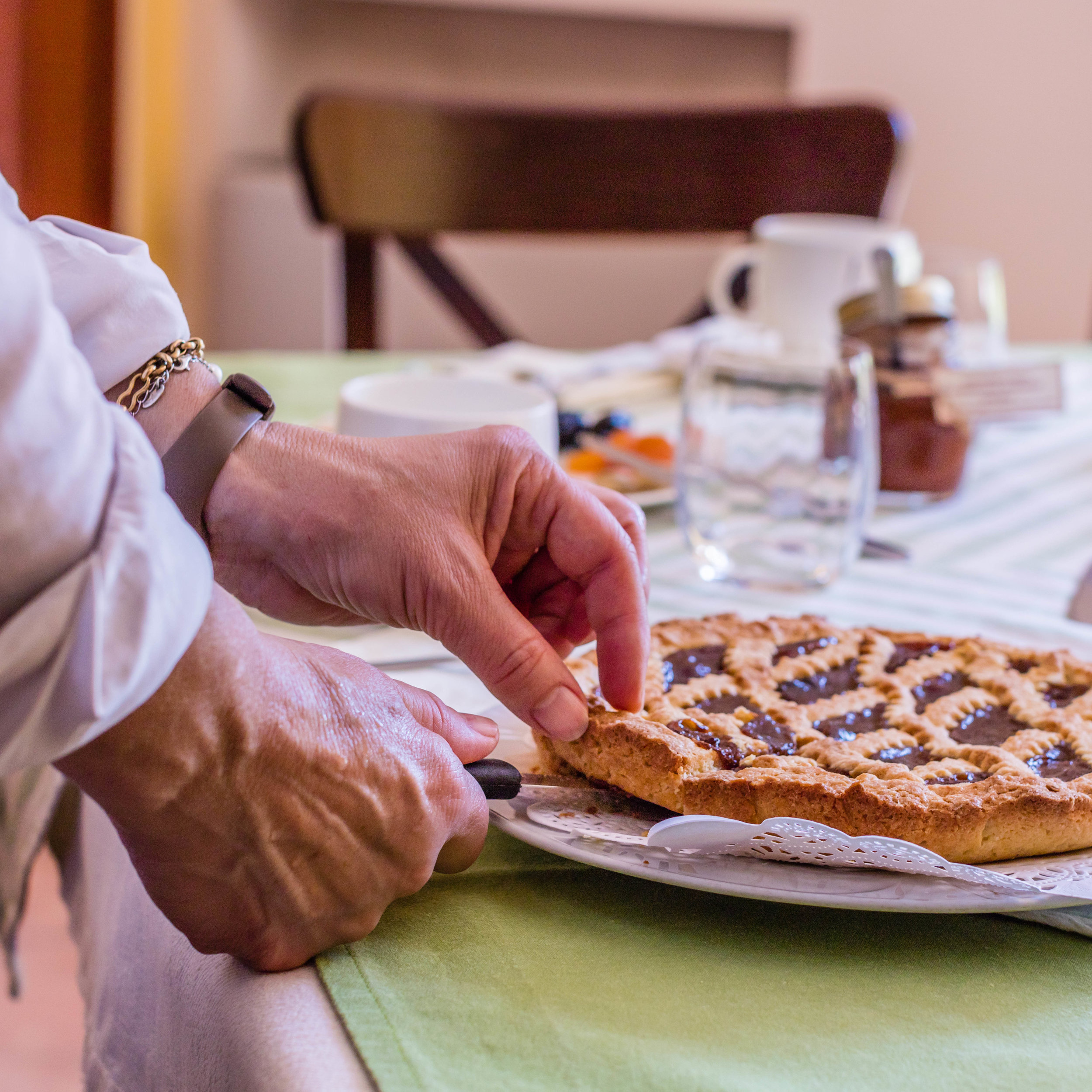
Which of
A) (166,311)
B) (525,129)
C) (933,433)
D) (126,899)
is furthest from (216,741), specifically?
(525,129)

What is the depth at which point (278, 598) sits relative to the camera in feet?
2.18

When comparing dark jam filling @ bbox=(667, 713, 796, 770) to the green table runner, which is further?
dark jam filling @ bbox=(667, 713, 796, 770)

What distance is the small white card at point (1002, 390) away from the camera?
1093 millimetres

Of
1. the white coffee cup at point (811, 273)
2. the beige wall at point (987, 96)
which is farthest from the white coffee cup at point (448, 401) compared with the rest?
the beige wall at point (987, 96)

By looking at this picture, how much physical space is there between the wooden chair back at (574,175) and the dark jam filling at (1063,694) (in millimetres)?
1377

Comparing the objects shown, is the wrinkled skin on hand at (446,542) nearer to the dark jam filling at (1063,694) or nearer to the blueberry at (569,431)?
the dark jam filling at (1063,694)

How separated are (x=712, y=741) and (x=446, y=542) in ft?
0.50

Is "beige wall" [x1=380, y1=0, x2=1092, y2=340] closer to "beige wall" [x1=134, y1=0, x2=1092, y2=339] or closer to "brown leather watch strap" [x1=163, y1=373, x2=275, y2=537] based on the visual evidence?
"beige wall" [x1=134, y1=0, x2=1092, y2=339]

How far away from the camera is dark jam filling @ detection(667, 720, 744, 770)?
0.53 meters

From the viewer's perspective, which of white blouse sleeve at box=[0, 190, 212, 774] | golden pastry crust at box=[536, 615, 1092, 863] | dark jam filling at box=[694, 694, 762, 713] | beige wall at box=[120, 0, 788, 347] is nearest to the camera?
white blouse sleeve at box=[0, 190, 212, 774]

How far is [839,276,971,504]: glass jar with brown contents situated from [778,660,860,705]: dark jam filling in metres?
0.48

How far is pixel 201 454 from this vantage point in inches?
24.6

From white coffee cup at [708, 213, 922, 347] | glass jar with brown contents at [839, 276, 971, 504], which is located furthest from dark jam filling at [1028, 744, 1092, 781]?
white coffee cup at [708, 213, 922, 347]

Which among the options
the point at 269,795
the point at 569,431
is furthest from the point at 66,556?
the point at 569,431
